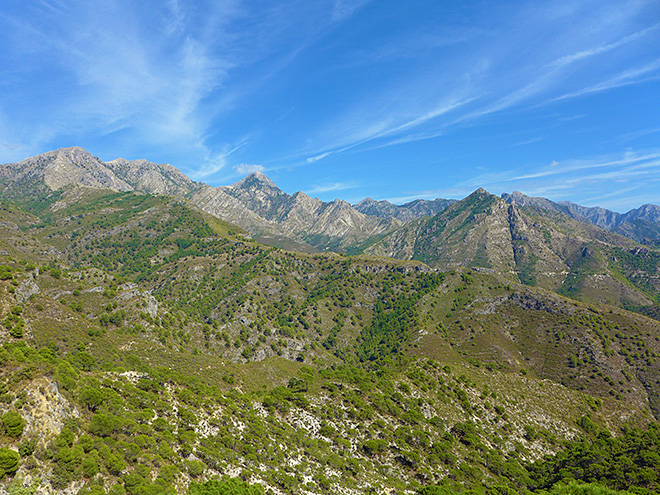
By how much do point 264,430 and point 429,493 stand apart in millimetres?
38209

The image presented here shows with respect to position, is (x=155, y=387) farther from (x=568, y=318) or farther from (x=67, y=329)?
(x=568, y=318)

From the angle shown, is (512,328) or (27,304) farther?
(512,328)

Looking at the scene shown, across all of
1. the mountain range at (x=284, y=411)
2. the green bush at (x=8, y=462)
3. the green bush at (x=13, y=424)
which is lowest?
the mountain range at (x=284, y=411)

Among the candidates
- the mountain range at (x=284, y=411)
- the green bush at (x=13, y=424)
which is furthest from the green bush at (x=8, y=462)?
the green bush at (x=13, y=424)

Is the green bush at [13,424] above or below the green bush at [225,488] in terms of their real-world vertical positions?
above

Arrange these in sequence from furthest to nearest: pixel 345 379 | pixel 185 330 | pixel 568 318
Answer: pixel 568 318 < pixel 185 330 < pixel 345 379

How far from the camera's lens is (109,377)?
63.4m

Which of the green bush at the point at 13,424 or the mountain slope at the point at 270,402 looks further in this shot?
the mountain slope at the point at 270,402

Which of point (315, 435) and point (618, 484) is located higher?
point (315, 435)

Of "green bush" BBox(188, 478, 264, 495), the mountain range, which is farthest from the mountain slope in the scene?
"green bush" BBox(188, 478, 264, 495)

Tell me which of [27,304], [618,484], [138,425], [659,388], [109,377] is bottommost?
[659,388]

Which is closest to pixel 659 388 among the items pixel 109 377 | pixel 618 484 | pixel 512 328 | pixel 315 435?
pixel 512 328

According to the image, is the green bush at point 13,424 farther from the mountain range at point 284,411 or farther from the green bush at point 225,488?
the green bush at point 225,488

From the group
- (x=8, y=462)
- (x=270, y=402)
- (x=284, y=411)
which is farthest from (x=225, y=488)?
(x=270, y=402)
